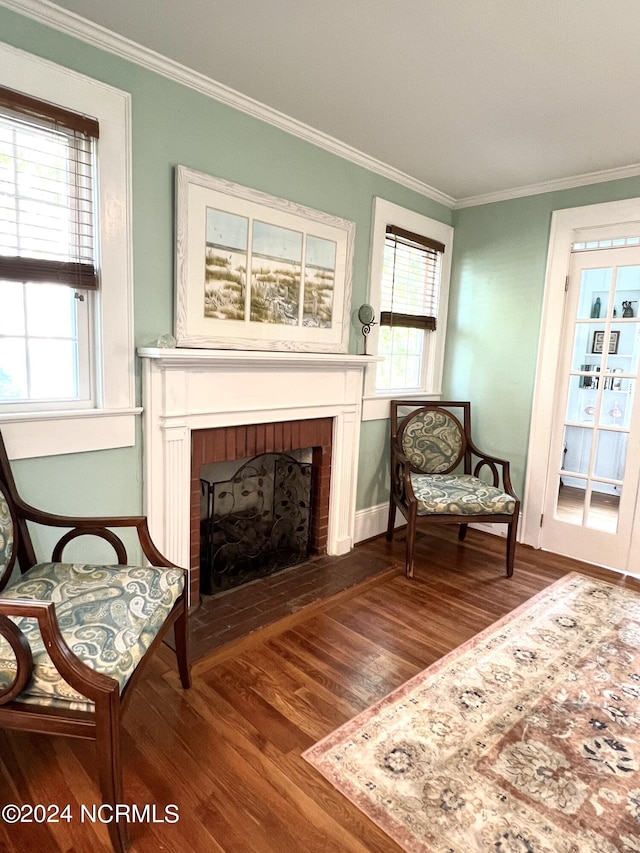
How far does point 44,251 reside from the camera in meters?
1.95

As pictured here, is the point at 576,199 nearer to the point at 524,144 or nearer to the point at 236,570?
the point at 524,144

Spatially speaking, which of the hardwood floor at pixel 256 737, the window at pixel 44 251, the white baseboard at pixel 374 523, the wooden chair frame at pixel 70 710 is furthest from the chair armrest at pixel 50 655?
the white baseboard at pixel 374 523

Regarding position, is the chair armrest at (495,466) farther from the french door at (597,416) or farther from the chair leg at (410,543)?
the chair leg at (410,543)

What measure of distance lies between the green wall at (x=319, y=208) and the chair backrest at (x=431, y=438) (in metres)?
0.17

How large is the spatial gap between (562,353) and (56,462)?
3086 mm

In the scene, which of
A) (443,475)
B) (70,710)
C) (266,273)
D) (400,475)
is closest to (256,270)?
(266,273)

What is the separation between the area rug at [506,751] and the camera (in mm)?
1457

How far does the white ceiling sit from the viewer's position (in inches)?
69.7

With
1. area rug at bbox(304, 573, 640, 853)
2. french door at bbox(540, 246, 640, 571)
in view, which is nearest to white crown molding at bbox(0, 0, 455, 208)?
french door at bbox(540, 246, 640, 571)

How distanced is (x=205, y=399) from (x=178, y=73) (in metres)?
1.40

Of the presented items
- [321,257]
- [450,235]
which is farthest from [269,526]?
[450,235]

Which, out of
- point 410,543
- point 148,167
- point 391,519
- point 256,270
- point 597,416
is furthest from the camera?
point 391,519

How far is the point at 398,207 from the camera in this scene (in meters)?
3.36

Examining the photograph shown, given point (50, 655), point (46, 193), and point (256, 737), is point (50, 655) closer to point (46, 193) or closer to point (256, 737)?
point (256, 737)
